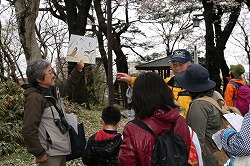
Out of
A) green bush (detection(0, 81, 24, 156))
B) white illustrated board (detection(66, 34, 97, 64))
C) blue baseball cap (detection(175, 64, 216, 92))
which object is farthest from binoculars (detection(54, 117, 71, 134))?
green bush (detection(0, 81, 24, 156))

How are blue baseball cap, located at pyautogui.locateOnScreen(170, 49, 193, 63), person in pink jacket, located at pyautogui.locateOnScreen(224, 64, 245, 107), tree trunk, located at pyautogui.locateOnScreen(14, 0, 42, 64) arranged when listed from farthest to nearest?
tree trunk, located at pyautogui.locateOnScreen(14, 0, 42, 64) → person in pink jacket, located at pyautogui.locateOnScreen(224, 64, 245, 107) → blue baseball cap, located at pyautogui.locateOnScreen(170, 49, 193, 63)

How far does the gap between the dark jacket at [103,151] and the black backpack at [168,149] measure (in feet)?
3.10

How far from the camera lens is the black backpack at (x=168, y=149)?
202cm

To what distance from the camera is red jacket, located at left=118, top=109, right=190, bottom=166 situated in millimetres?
2016

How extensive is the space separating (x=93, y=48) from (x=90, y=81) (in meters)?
12.2

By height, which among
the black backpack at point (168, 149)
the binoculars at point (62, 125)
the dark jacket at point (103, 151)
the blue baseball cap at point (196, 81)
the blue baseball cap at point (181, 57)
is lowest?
the dark jacket at point (103, 151)

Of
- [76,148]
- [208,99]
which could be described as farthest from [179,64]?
[76,148]

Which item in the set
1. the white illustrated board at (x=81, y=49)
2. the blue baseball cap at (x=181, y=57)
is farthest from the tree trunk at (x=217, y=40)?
the blue baseball cap at (x=181, y=57)

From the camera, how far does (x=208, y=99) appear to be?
116 inches

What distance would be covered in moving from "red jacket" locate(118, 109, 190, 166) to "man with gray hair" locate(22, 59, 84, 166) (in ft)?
4.24

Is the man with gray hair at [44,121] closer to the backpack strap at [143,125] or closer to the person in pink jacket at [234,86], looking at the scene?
the backpack strap at [143,125]

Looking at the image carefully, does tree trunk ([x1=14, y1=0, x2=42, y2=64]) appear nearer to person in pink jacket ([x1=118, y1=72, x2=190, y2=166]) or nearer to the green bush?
the green bush

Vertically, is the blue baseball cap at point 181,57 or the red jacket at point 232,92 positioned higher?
the blue baseball cap at point 181,57

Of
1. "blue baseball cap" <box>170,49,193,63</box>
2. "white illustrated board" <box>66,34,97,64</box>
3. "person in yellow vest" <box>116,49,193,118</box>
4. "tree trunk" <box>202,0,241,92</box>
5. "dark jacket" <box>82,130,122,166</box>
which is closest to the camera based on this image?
"dark jacket" <box>82,130,122,166</box>
